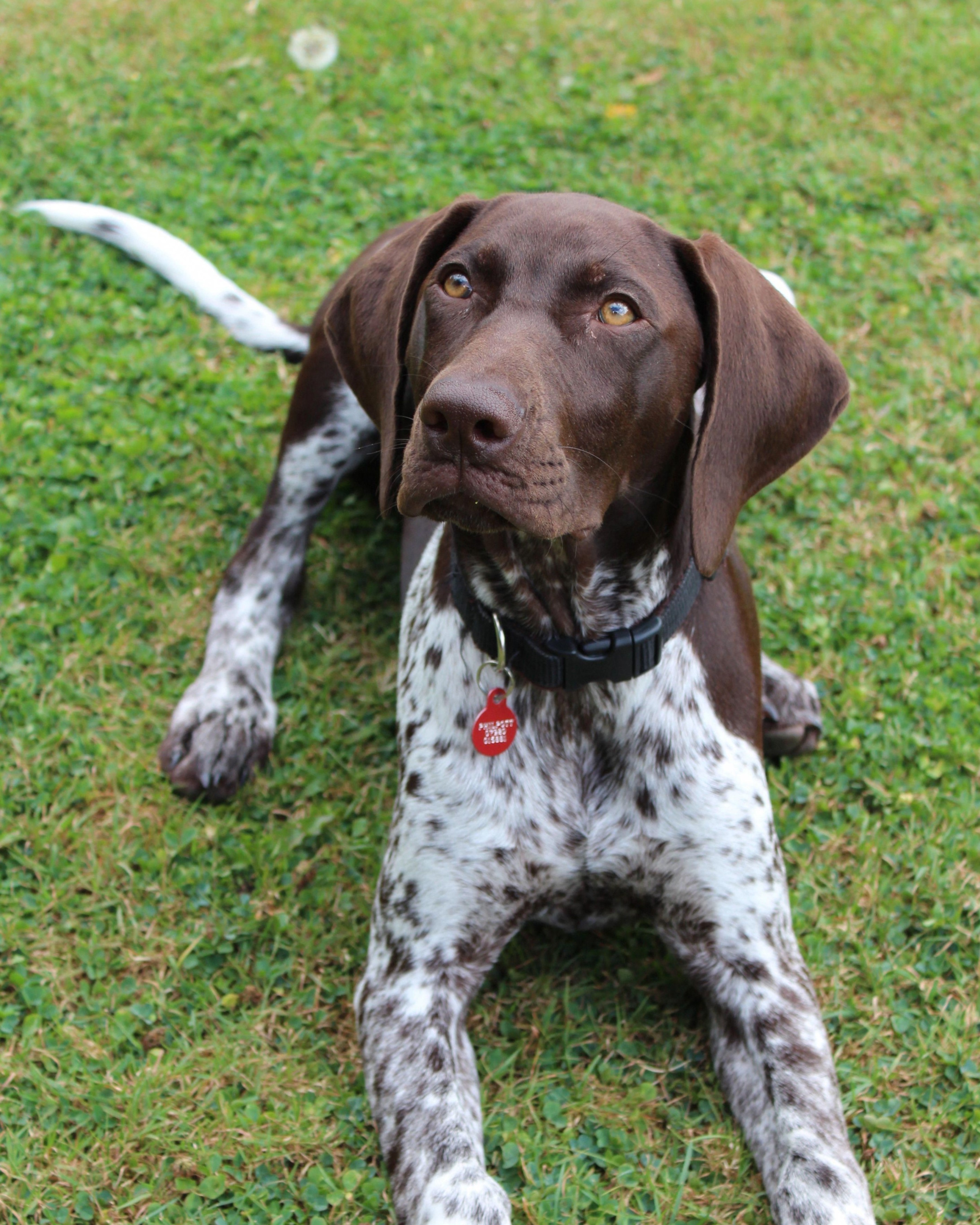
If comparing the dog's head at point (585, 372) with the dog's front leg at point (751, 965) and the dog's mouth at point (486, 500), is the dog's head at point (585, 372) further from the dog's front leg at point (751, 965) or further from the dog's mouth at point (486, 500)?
the dog's front leg at point (751, 965)

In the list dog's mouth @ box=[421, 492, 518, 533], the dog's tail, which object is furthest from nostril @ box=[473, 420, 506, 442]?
the dog's tail

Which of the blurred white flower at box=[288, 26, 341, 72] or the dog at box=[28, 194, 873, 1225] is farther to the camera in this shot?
the blurred white flower at box=[288, 26, 341, 72]

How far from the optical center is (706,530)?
8.91ft

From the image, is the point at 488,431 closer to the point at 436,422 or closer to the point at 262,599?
the point at 436,422

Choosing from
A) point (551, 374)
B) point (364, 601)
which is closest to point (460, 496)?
point (551, 374)

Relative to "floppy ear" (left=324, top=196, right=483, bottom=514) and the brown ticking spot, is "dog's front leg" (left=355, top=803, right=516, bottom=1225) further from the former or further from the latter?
"floppy ear" (left=324, top=196, right=483, bottom=514)

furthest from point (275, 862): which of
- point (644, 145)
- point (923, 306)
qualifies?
point (644, 145)

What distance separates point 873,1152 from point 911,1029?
1.20 feet

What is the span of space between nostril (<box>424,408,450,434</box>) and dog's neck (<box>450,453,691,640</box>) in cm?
48

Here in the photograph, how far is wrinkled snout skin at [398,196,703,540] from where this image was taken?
2414mm

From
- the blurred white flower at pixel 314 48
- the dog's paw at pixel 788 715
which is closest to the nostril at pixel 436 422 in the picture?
the dog's paw at pixel 788 715

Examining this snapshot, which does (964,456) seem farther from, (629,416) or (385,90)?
(385,90)

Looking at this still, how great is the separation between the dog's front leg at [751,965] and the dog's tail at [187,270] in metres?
2.45

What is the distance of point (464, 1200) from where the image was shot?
2740 mm
